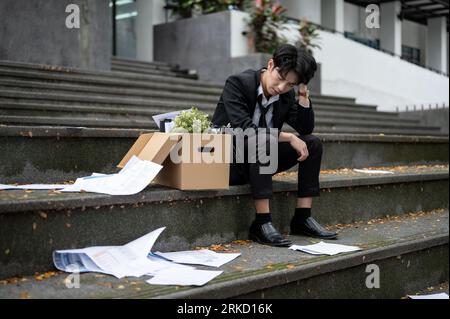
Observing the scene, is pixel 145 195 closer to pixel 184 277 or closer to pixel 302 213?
pixel 184 277

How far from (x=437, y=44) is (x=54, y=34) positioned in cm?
1441

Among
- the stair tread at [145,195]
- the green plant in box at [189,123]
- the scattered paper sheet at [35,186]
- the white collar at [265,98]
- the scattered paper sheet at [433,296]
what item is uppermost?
the white collar at [265,98]

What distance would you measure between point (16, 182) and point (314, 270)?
146cm

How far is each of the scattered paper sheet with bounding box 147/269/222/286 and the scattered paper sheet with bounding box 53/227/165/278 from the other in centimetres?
7

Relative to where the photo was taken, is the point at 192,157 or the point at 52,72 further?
the point at 52,72

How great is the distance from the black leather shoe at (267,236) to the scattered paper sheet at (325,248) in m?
0.06

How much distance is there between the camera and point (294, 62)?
2.60m

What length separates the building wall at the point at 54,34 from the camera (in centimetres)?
567

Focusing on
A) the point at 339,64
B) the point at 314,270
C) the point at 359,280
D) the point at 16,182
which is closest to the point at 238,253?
the point at 314,270

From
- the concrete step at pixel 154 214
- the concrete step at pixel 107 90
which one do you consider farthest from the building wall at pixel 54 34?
the concrete step at pixel 154 214

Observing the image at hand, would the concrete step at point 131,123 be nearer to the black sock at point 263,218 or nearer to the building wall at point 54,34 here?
the black sock at point 263,218

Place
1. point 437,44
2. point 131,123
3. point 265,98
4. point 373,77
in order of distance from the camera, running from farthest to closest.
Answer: point 437,44 < point 373,77 < point 131,123 < point 265,98

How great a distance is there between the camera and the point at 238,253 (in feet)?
8.09

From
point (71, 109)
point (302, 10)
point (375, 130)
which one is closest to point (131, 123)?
point (71, 109)
